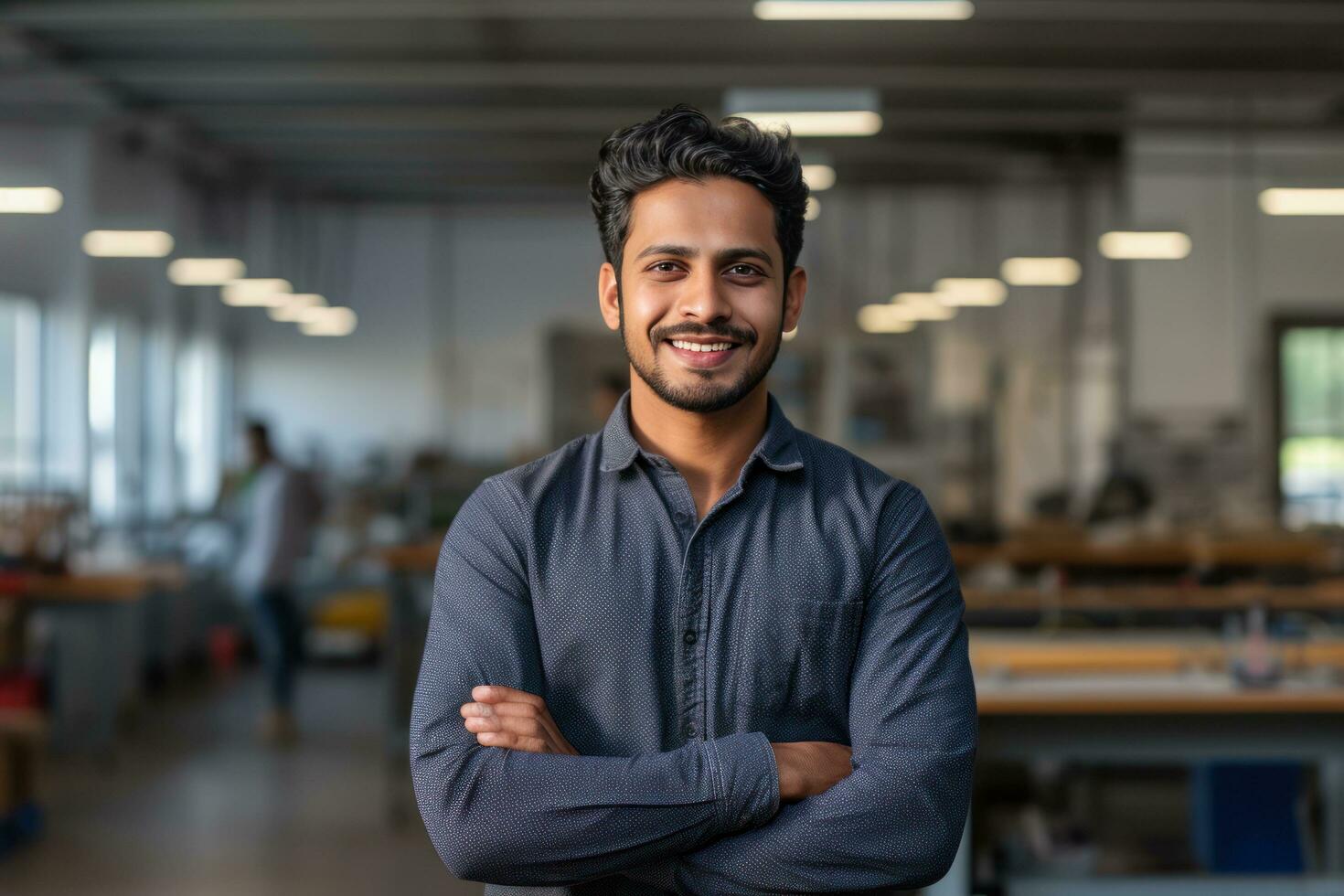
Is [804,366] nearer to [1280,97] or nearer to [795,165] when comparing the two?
[1280,97]

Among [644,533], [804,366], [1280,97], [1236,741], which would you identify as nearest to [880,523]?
[644,533]

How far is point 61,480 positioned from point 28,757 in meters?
4.49

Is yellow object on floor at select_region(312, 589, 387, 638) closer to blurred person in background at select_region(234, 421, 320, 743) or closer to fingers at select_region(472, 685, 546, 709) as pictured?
blurred person in background at select_region(234, 421, 320, 743)

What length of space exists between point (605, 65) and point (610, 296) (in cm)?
880

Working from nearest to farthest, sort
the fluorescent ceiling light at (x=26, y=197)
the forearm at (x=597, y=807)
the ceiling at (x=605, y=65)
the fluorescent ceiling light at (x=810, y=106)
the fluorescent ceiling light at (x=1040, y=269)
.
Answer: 1. the forearm at (x=597, y=807)
2. the fluorescent ceiling light at (x=810, y=106)
3. the fluorescent ceiling light at (x=26, y=197)
4. the ceiling at (x=605, y=65)
5. the fluorescent ceiling light at (x=1040, y=269)

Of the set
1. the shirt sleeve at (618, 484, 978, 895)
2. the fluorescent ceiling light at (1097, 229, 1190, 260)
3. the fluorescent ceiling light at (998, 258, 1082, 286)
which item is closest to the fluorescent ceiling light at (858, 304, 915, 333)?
the fluorescent ceiling light at (998, 258, 1082, 286)

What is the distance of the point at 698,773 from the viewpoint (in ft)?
5.20

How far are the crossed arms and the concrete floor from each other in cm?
386

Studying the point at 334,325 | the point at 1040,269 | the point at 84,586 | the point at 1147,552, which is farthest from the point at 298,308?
the point at 1147,552

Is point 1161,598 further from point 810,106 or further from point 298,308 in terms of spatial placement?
point 298,308

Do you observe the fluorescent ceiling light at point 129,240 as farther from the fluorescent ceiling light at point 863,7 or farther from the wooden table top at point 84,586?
the fluorescent ceiling light at point 863,7

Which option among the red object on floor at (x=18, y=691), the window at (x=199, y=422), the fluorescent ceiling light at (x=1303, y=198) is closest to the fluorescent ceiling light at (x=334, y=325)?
the window at (x=199, y=422)

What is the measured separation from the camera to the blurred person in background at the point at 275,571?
8633mm

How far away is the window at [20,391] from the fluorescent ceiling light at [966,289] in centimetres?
639
